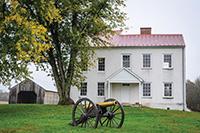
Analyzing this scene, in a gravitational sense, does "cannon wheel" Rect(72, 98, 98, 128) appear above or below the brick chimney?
below

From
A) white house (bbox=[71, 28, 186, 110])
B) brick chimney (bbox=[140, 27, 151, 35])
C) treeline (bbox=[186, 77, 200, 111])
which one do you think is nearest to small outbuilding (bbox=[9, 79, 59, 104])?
white house (bbox=[71, 28, 186, 110])

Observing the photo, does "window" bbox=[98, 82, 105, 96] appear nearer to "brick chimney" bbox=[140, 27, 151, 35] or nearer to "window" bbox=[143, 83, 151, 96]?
"window" bbox=[143, 83, 151, 96]

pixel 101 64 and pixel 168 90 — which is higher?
pixel 101 64

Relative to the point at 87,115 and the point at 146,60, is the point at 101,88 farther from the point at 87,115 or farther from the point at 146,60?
the point at 87,115

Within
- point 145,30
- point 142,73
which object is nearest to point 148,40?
point 145,30

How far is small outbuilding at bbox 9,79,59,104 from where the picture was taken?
44.7 meters

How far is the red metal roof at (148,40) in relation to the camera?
4378cm

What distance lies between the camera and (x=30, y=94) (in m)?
46.4

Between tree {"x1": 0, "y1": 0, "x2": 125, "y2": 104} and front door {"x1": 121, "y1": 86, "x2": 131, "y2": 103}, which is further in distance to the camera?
front door {"x1": 121, "y1": 86, "x2": 131, "y2": 103}

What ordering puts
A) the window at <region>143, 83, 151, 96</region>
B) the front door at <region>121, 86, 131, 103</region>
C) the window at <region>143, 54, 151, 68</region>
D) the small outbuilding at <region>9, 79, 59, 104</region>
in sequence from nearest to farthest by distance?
1. the window at <region>143, 83, 151, 96</region>
2. the front door at <region>121, 86, 131, 103</region>
3. the window at <region>143, 54, 151, 68</region>
4. the small outbuilding at <region>9, 79, 59, 104</region>

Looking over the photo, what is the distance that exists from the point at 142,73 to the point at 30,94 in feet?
42.9

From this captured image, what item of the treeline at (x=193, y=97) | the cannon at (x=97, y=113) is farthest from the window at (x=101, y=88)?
the cannon at (x=97, y=113)

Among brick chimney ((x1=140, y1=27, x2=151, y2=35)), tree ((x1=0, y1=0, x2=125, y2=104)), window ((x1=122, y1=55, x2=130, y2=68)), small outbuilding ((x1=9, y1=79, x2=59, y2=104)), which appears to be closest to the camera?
tree ((x1=0, y1=0, x2=125, y2=104))

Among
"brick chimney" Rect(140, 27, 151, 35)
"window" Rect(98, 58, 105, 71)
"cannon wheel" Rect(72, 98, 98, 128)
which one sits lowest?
"cannon wheel" Rect(72, 98, 98, 128)
